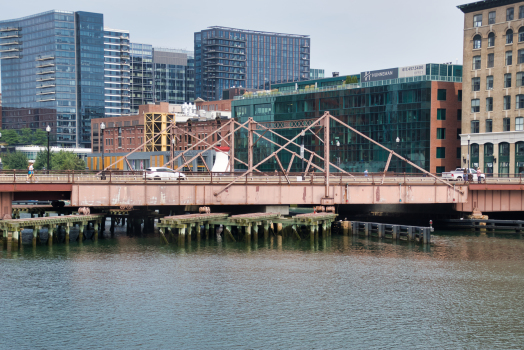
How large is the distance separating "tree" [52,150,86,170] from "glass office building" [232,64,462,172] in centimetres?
5988

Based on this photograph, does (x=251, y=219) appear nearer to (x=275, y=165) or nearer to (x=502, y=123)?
(x=502, y=123)

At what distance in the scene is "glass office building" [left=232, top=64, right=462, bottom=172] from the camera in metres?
120

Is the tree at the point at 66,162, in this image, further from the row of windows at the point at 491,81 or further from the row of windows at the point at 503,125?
the row of windows at the point at 491,81

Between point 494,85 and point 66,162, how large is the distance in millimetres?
122230

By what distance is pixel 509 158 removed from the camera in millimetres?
104438

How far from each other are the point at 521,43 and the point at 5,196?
79474mm

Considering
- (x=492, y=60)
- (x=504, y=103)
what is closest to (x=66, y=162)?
(x=492, y=60)

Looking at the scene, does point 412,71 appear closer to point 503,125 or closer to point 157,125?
point 503,125

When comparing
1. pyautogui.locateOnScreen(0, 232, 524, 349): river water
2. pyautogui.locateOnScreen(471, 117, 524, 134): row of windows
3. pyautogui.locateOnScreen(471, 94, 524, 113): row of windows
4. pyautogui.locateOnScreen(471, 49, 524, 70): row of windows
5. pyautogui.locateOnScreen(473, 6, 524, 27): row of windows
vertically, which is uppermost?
pyautogui.locateOnScreen(473, 6, 524, 27): row of windows

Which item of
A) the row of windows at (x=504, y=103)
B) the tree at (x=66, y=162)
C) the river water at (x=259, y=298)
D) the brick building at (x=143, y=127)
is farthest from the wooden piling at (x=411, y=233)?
the tree at (x=66, y=162)

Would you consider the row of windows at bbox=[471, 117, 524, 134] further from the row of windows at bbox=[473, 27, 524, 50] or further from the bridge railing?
the bridge railing

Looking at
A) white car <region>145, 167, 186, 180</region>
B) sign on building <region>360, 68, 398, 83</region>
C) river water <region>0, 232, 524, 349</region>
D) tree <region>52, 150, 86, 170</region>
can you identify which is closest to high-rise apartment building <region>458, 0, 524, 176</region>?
sign on building <region>360, 68, 398, 83</region>

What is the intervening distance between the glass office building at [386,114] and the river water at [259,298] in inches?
2457

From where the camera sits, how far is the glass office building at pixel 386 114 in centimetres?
11956
